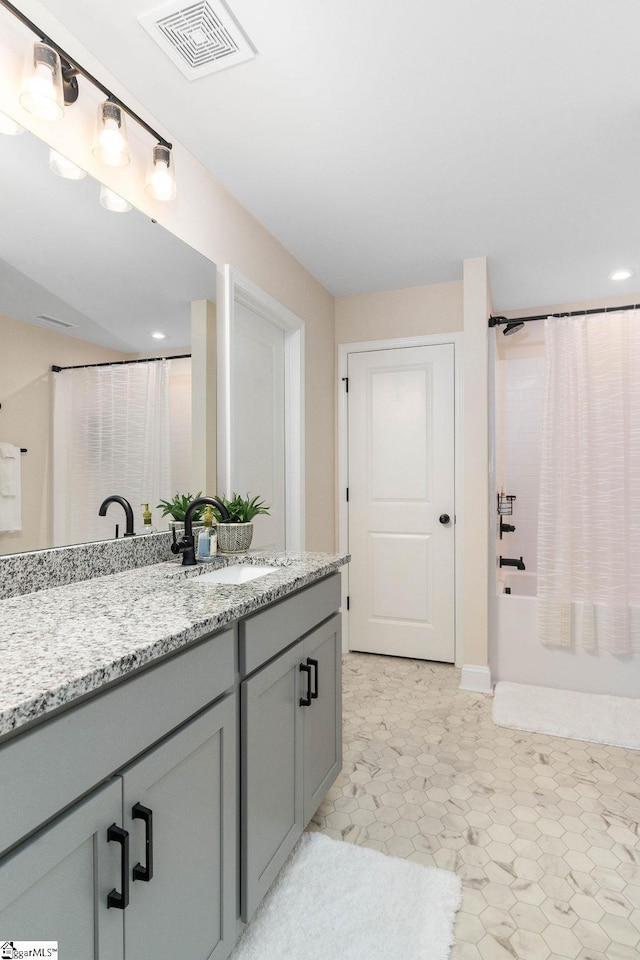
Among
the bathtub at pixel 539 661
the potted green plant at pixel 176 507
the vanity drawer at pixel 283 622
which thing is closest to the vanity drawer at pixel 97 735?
the vanity drawer at pixel 283 622

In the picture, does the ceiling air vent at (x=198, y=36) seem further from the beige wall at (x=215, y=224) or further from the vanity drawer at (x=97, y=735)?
the vanity drawer at (x=97, y=735)

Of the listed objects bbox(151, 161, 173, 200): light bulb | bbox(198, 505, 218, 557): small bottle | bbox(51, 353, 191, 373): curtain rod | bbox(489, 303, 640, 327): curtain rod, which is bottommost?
bbox(198, 505, 218, 557): small bottle

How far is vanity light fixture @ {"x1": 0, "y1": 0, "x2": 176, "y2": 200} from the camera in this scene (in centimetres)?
130

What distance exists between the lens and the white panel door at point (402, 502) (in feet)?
11.0

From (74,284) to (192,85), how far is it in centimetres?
79

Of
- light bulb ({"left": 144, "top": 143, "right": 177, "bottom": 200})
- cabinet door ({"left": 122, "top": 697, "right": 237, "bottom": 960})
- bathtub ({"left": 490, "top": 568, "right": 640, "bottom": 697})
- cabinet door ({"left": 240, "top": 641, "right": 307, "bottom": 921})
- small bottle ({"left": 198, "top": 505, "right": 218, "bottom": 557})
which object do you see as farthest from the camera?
bathtub ({"left": 490, "top": 568, "right": 640, "bottom": 697})

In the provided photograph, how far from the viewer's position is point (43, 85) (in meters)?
1.30

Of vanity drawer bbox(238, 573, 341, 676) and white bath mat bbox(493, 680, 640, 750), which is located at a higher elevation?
vanity drawer bbox(238, 573, 341, 676)

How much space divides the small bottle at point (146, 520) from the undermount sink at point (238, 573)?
0.90ft

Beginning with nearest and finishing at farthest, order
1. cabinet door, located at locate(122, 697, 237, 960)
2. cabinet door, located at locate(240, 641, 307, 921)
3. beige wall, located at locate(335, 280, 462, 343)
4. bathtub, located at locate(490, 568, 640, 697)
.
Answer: cabinet door, located at locate(122, 697, 237, 960), cabinet door, located at locate(240, 641, 307, 921), bathtub, located at locate(490, 568, 640, 697), beige wall, located at locate(335, 280, 462, 343)

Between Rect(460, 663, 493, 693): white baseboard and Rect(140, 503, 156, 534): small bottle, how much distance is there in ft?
6.76

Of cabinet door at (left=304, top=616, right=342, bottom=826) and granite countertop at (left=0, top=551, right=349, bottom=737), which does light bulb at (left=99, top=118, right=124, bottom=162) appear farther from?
cabinet door at (left=304, top=616, right=342, bottom=826)

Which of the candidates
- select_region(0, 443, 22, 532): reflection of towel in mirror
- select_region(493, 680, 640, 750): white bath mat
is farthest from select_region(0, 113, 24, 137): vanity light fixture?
select_region(493, 680, 640, 750): white bath mat

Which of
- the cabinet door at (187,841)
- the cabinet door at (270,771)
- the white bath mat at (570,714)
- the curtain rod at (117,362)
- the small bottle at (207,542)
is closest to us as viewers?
the cabinet door at (187,841)
